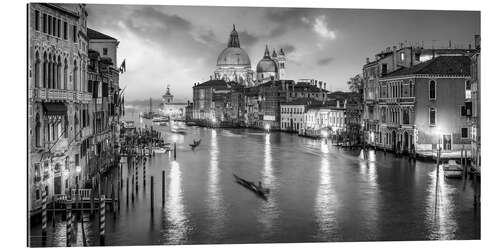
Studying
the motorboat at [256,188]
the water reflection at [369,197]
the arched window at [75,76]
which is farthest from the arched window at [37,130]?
the water reflection at [369,197]

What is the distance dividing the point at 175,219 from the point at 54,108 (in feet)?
7.82

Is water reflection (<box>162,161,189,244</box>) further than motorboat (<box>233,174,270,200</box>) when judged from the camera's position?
No

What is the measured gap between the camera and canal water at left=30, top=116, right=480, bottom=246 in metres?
9.22

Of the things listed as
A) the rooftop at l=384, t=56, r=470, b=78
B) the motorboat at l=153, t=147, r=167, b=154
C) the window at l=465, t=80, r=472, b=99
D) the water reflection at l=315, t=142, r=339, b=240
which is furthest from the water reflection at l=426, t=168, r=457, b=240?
the motorboat at l=153, t=147, r=167, b=154

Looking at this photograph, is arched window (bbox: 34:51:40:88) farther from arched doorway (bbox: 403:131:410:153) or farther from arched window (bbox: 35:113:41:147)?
arched doorway (bbox: 403:131:410:153)

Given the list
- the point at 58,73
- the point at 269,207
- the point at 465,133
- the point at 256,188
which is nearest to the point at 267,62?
the point at 465,133

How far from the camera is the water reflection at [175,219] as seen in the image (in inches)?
360

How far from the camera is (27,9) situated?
8.27 metres

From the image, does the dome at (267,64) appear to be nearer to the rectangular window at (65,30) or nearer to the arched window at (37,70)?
the rectangular window at (65,30)

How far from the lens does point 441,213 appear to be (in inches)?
408

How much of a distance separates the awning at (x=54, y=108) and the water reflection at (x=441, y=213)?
17.7ft

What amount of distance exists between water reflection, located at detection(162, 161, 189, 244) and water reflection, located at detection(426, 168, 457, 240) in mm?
3386

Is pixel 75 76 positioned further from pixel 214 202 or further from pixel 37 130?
pixel 214 202
